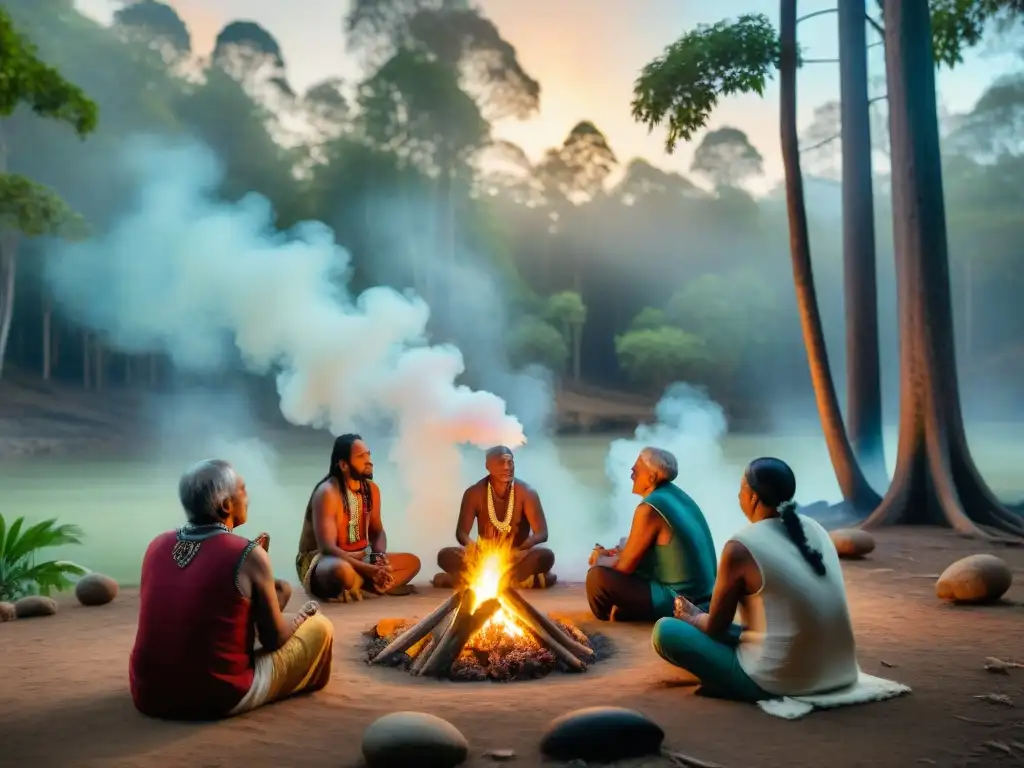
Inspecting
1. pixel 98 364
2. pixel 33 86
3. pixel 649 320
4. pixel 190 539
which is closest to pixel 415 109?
pixel 649 320

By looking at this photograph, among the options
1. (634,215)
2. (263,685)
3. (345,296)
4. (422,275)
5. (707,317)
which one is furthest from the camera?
(634,215)

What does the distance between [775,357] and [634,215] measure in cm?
690

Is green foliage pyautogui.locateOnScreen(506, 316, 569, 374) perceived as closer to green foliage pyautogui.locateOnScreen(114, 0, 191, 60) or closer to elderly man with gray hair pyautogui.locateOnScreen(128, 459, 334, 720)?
green foliage pyautogui.locateOnScreen(114, 0, 191, 60)

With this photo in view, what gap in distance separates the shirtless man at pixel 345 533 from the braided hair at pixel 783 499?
3.87 metres

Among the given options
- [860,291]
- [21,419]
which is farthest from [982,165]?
[21,419]

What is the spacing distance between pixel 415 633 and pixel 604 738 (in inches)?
81.2

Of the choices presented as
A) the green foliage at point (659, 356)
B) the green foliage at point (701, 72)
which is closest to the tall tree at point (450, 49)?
the green foliage at point (659, 356)

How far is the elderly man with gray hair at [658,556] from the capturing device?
6.34 metres

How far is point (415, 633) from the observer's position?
5.82m

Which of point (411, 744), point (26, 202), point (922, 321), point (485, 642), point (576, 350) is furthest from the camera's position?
point (576, 350)

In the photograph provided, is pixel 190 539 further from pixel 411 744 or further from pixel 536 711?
pixel 536 711

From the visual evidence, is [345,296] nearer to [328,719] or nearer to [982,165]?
[328,719]

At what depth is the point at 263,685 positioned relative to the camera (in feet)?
14.9

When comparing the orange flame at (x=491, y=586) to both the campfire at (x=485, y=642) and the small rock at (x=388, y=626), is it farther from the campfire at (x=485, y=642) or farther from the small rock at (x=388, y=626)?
the small rock at (x=388, y=626)
